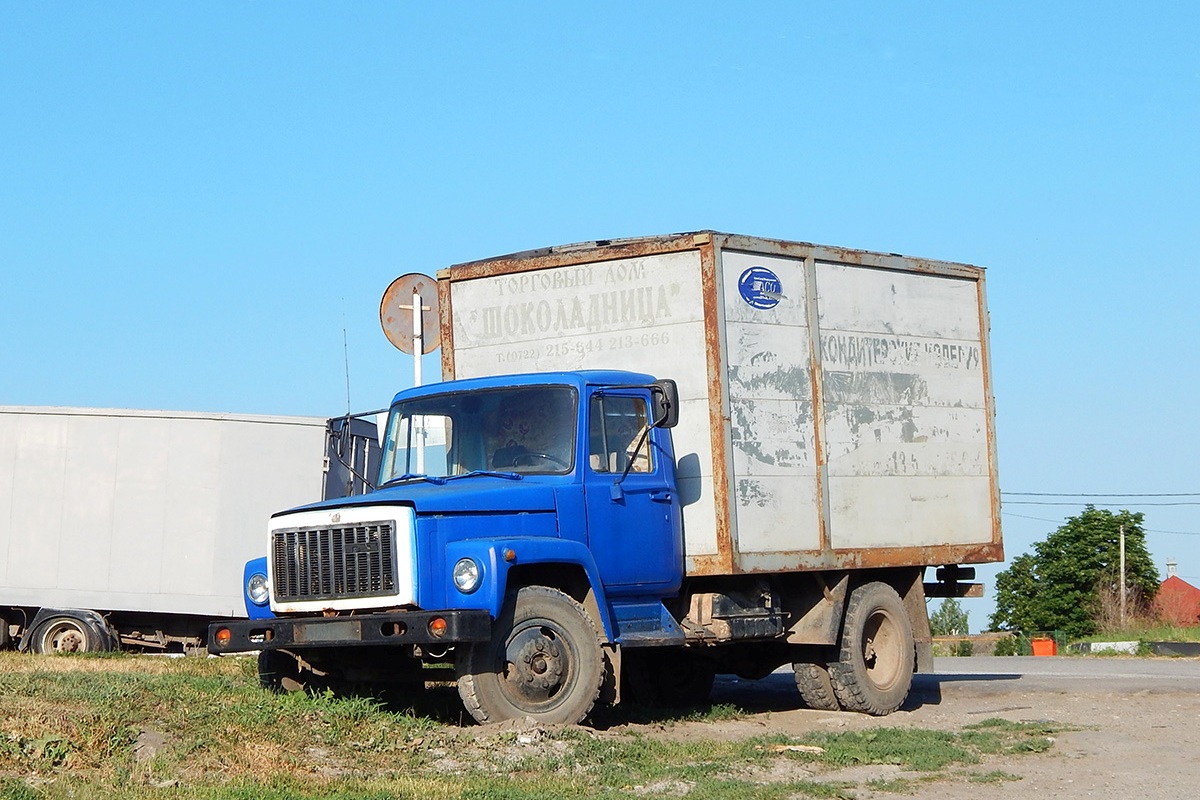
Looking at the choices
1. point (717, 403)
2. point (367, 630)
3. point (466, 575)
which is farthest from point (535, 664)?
point (717, 403)

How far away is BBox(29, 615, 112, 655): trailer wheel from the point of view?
794 inches

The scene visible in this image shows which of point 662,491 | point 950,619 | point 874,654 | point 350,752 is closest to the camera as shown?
point 350,752

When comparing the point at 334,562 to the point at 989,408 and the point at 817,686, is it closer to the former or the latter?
the point at 817,686

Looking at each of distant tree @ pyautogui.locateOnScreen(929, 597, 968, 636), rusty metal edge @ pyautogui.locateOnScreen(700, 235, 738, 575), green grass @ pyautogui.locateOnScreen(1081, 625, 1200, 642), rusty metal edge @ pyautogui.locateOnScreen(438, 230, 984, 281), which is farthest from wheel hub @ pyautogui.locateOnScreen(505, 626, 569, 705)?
distant tree @ pyautogui.locateOnScreen(929, 597, 968, 636)

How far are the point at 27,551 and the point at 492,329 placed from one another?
1018 centimetres

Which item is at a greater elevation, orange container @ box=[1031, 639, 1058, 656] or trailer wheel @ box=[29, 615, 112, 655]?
trailer wheel @ box=[29, 615, 112, 655]

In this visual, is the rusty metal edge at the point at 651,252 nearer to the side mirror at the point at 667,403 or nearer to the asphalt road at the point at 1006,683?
the side mirror at the point at 667,403

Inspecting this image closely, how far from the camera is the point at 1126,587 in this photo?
230 feet

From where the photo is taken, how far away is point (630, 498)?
11.9 m

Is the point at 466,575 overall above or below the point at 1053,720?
above

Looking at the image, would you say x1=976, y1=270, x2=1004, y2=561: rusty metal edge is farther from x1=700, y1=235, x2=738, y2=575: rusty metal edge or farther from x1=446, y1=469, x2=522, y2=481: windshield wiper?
x1=446, y1=469, x2=522, y2=481: windshield wiper

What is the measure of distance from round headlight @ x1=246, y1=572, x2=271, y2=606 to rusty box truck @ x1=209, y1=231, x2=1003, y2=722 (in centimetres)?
37

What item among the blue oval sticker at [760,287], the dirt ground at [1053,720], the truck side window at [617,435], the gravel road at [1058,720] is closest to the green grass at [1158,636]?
the gravel road at [1058,720]

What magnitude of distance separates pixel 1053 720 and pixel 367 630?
254 inches
